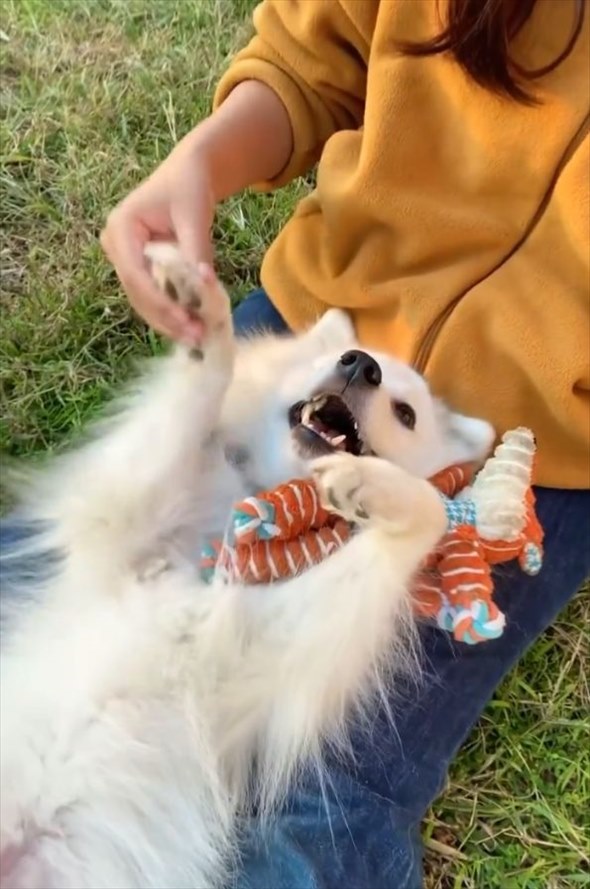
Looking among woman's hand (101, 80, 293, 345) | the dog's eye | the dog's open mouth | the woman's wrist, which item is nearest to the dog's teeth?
the dog's open mouth

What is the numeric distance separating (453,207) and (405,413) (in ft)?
0.95

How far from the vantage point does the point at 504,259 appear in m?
1.49

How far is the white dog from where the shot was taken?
4.14 ft

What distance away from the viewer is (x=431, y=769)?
54.4 inches

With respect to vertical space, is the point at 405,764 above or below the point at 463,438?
below

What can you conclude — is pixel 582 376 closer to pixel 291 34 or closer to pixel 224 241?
pixel 291 34

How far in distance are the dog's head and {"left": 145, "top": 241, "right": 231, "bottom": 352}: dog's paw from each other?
0.22 m

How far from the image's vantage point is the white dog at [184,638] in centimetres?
126

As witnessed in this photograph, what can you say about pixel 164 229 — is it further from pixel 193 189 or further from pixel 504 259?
pixel 504 259

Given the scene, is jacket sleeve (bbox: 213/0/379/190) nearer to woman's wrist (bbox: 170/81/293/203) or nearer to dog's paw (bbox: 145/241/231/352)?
woman's wrist (bbox: 170/81/293/203)

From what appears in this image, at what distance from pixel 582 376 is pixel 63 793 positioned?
82 cm

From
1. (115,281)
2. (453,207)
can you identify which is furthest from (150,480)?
(115,281)

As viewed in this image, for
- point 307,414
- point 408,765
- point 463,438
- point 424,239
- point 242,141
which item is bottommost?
point 408,765

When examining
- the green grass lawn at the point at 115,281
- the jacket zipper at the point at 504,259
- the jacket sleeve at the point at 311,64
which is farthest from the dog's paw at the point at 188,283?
the green grass lawn at the point at 115,281
